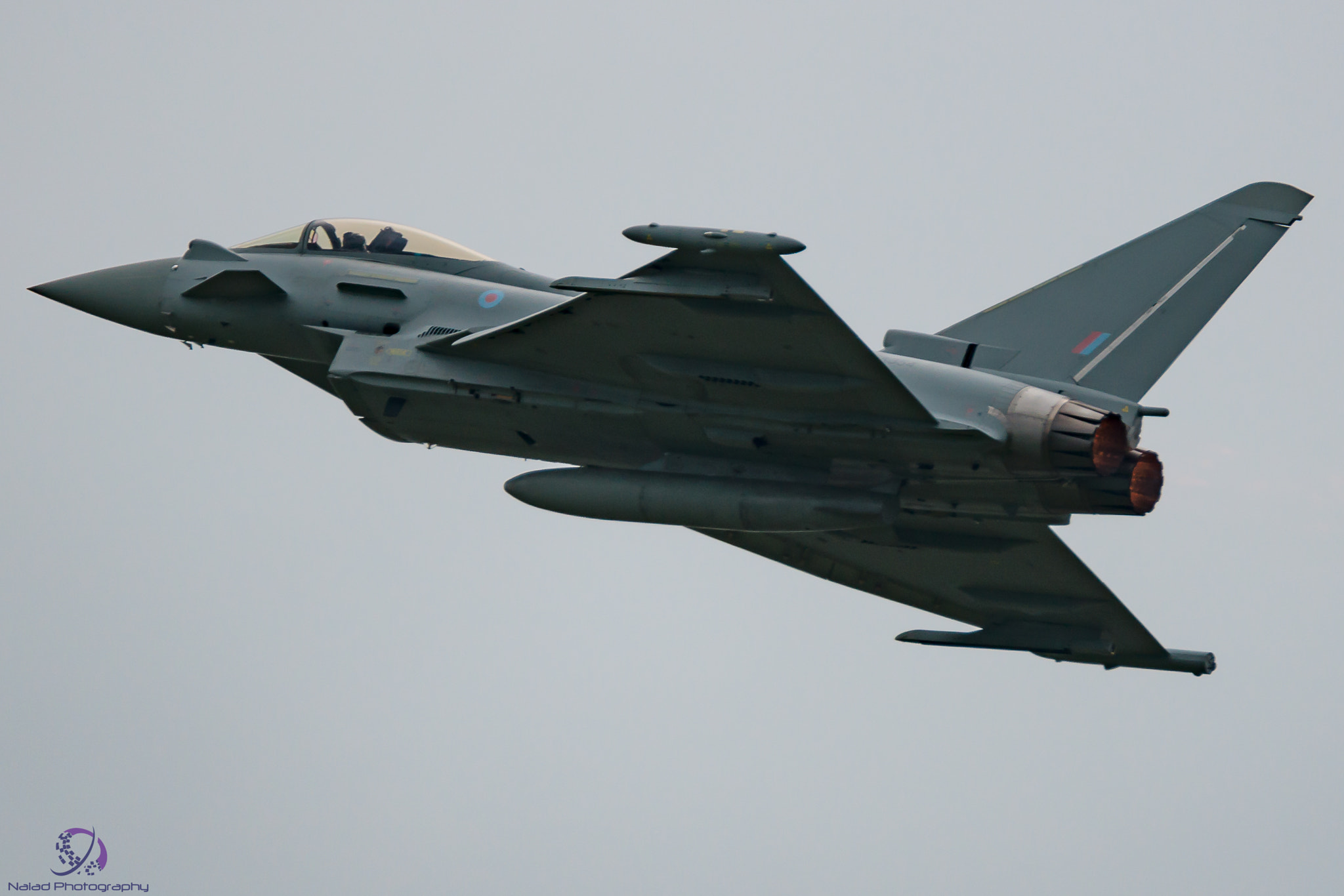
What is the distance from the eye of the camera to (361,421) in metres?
16.2

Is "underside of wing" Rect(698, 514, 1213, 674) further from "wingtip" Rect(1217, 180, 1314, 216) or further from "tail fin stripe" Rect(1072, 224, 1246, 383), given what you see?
"wingtip" Rect(1217, 180, 1314, 216)

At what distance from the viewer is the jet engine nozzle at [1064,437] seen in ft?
45.8

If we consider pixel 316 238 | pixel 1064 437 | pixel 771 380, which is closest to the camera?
pixel 1064 437

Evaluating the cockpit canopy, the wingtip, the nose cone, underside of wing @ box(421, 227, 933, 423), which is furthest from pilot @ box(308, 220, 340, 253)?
the wingtip

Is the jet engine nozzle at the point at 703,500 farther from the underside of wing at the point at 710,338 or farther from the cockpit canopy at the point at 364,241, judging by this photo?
the cockpit canopy at the point at 364,241

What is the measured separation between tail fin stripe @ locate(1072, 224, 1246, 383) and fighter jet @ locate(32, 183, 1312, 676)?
0.09ft

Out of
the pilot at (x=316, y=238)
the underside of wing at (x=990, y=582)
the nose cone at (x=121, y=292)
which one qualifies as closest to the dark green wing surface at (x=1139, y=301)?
the underside of wing at (x=990, y=582)

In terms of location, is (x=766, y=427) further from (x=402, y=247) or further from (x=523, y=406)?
(x=402, y=247)

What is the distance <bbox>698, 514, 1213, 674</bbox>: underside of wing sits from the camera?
1767 cm

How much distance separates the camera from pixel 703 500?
50.1 ft

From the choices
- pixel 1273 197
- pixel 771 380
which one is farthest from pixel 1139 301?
pixel 771 380

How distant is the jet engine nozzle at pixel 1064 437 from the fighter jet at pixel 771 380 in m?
0.02

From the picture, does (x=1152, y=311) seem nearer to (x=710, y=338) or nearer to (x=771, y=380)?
(x=771, y=380)

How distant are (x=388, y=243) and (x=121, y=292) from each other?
3117mm
